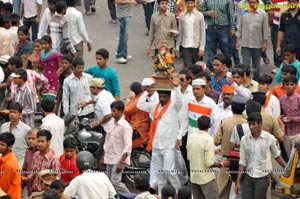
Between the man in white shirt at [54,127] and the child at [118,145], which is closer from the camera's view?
the man in white shirt at [54,127]

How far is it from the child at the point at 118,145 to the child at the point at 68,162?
1034 millimetres

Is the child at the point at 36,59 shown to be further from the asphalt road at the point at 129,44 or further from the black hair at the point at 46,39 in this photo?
the asphalt road at the point at 129,44

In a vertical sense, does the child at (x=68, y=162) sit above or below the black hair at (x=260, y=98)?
below

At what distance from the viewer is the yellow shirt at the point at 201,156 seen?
51.3ft

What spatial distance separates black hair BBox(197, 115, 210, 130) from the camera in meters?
15.6

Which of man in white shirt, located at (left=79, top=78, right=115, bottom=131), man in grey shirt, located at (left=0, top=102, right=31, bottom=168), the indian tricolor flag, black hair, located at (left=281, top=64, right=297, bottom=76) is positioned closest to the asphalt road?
man in white shirt, located at (left=79, top=78, right=115, bottom=131)

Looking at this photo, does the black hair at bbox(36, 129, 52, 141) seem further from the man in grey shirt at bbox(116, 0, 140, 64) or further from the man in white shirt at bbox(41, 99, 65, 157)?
the man in grey shirt at bbox(116, 0, 140, 64)

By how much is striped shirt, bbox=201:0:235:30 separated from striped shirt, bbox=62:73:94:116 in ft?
11.9

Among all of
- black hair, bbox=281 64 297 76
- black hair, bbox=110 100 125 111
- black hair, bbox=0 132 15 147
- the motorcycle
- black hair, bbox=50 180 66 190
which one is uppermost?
black hair, bbox=281 64 297 76

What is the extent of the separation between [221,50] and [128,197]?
288 inches

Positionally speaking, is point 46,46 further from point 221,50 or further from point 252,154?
point 252,154

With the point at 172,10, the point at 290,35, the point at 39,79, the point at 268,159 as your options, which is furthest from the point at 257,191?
the point at 172,10

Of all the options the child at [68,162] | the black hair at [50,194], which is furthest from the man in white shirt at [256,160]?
the black hair at [50,194]

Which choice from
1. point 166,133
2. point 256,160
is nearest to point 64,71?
point 166,133
